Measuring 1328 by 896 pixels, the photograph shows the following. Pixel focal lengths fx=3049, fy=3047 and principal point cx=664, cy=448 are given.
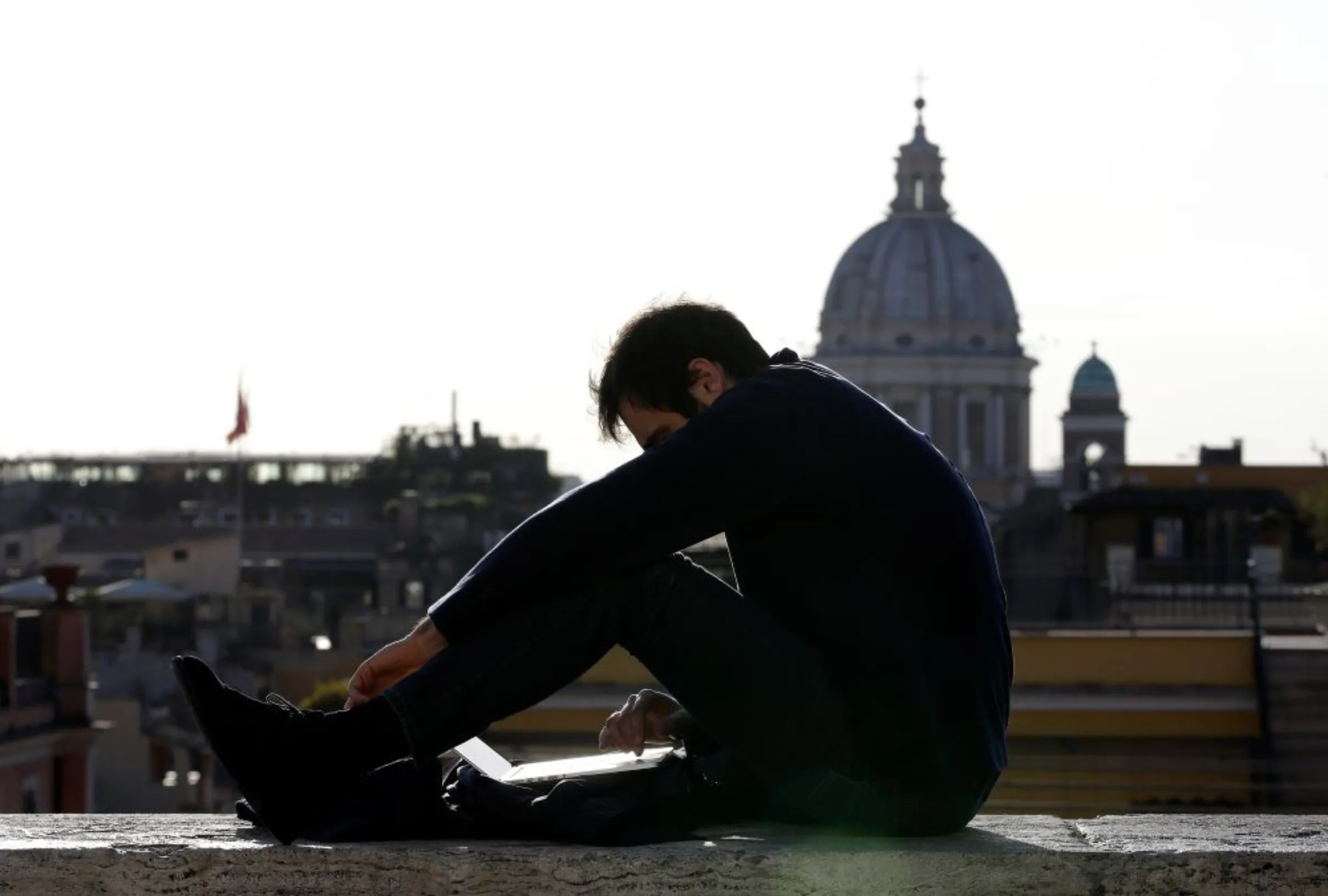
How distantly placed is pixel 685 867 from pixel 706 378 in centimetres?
68

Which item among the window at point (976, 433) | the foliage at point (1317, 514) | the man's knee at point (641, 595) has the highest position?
the window at point (976, 433)

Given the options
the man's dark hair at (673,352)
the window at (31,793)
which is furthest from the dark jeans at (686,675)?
the window at (31,793)

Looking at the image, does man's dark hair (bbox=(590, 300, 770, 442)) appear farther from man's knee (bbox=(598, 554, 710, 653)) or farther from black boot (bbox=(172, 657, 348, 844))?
black boot (bbox=(172, 657, 348, 844))

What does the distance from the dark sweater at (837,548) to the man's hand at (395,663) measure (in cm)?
3

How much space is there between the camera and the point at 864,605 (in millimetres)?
3457

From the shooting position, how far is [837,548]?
3.49 meters

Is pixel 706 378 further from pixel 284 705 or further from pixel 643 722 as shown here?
pixel 284 705

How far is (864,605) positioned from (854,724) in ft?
0.47

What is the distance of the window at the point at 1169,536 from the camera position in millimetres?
42469

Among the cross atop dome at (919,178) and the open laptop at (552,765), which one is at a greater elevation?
the cross atop dome at (919,178)

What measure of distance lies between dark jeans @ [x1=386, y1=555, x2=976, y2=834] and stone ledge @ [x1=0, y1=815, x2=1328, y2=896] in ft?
0.45

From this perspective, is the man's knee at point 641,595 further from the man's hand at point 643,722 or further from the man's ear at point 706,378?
the man's hand at point 643,722

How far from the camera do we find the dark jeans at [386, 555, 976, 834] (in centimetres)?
342

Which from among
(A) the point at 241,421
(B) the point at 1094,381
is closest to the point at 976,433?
(B) the point at 1094,381
